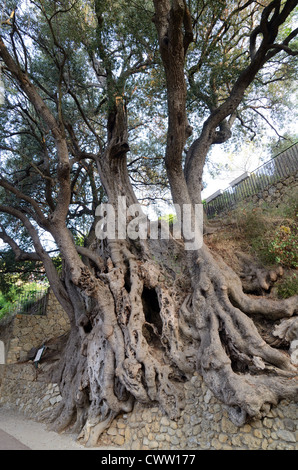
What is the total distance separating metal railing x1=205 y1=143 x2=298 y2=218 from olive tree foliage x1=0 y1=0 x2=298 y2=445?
2.40m

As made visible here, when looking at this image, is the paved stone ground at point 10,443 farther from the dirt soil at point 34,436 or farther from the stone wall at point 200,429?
the stone wall at point 200,429

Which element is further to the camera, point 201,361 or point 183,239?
point 183,239

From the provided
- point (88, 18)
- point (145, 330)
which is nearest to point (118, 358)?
point (145, 330)

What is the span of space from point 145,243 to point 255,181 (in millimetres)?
5929

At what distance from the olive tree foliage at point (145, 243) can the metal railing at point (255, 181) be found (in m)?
2.40

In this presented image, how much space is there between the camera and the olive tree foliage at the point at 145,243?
4.99m

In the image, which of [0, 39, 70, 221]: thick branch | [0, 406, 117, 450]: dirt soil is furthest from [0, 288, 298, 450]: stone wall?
[0, 39, 70, 221]: thick branch

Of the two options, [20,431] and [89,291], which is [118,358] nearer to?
[89,291]

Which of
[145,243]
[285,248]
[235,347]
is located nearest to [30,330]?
[145,243]

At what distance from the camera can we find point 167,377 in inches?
207

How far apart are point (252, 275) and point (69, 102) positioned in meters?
8.75

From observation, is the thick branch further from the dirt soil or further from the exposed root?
the dirt soil

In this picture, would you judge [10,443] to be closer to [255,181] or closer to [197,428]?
[197,428]

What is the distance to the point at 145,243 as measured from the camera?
7.39 m
